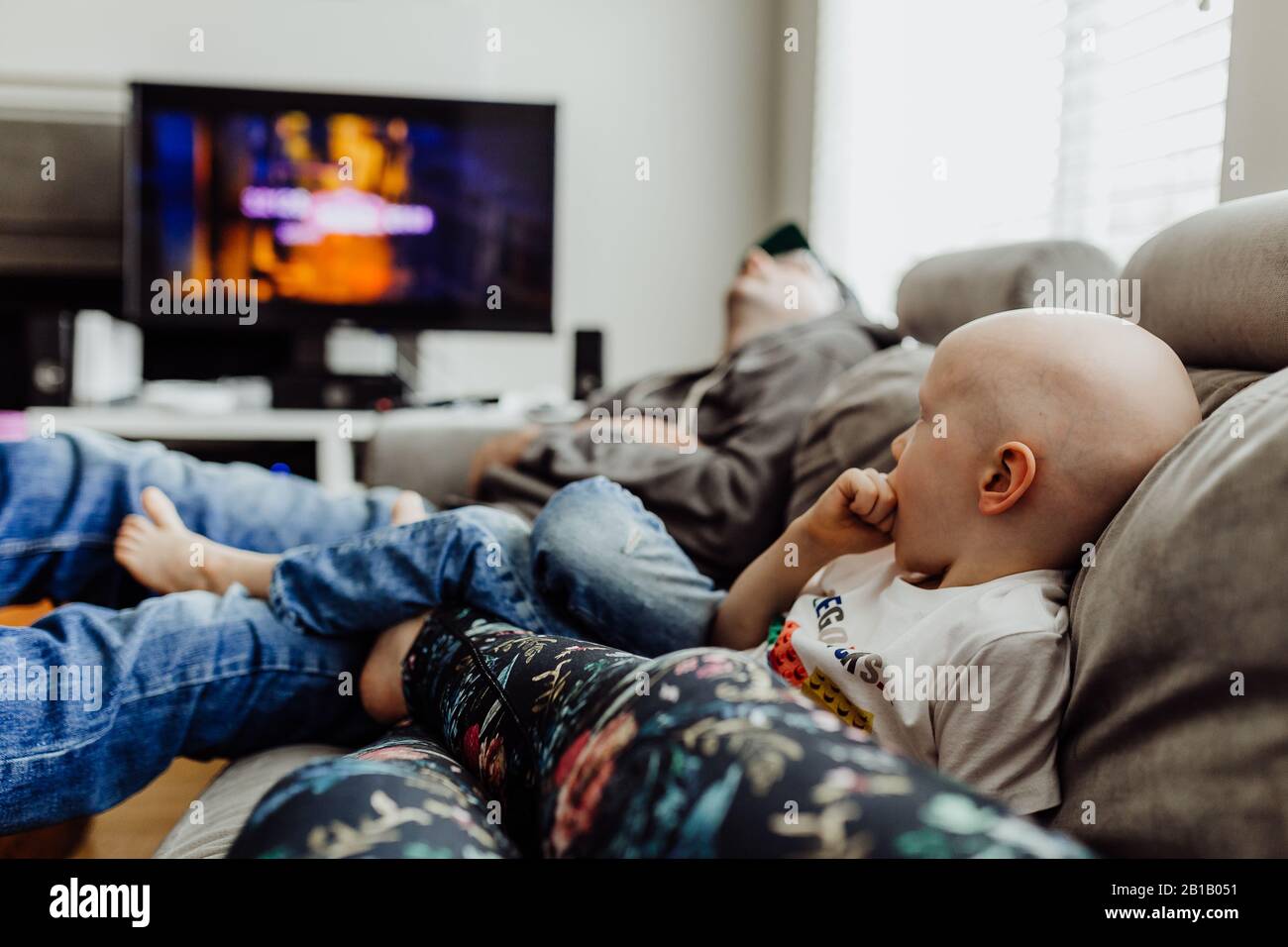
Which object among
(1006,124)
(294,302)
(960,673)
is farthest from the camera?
(294,302)

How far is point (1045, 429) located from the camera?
0.67 m

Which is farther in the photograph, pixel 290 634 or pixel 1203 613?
pixel 290 634

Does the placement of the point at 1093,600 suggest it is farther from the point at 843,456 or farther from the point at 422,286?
the point at 422,286

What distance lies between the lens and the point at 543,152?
2703 mm

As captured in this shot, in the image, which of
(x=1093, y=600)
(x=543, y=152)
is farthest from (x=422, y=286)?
(x=1093, y=600)

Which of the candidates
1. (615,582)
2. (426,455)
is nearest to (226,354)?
(426,455)

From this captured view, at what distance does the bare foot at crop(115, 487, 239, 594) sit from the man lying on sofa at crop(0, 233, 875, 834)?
0.05ft

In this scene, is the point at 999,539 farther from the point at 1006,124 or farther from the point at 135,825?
the point at 1006,124

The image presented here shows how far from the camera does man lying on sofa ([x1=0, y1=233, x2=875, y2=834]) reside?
2.59 feet

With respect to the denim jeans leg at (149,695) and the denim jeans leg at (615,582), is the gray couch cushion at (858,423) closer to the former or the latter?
the denim jeans leg at (615,582)

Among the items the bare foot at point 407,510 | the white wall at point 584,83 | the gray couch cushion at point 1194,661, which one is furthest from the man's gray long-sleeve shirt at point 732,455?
the white wall at point 584,83

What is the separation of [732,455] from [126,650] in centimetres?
70

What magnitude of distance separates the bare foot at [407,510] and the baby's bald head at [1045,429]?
27.3 inches

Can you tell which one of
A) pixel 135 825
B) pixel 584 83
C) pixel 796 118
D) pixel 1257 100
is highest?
pixel 584 83
